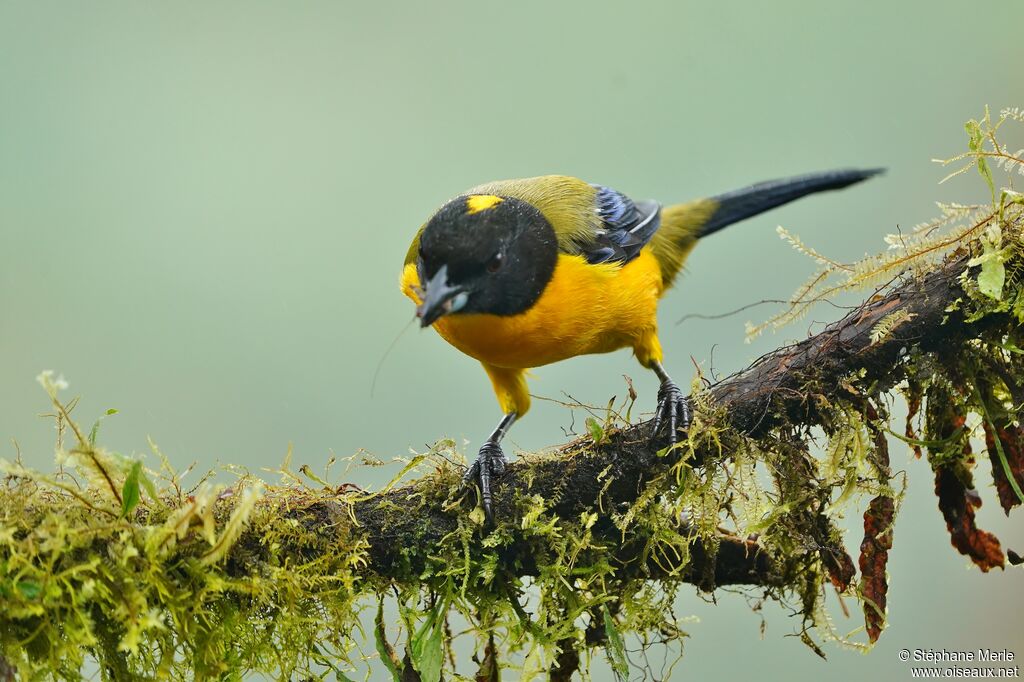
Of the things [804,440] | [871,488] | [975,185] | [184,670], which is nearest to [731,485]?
[804,440]

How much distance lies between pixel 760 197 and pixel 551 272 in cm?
156

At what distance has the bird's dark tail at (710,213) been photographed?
4406 millimetres

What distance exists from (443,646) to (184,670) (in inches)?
31.8

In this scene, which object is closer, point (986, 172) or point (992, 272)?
point (992, 272)

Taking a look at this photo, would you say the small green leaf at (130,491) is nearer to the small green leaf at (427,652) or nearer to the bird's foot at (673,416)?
the small green leaf at (427,652)

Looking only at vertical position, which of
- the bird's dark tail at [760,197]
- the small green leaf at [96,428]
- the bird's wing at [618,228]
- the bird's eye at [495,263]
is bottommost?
the small green leaf at [96,428]

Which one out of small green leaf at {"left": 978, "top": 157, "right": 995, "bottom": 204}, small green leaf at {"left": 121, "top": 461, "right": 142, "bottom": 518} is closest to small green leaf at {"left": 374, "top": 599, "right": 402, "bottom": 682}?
small green leaf at {"left": 121, "top": 461, "right": 142, "bottom": 518}

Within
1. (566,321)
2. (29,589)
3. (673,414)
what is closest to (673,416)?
(673,414)

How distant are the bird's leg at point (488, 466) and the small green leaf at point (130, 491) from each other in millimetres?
1028

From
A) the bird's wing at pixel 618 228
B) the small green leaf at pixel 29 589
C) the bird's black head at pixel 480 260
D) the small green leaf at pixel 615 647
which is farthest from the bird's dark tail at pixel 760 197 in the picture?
the small green leaf at pixel 29 589

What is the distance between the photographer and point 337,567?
2.61m

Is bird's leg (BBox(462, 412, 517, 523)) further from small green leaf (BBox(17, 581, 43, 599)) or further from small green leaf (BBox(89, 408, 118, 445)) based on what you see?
small green leaf (BBox(17, 581, 43, 599))

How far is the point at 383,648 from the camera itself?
2764 mm

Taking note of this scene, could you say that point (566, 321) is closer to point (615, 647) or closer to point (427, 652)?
point (615, 647)
